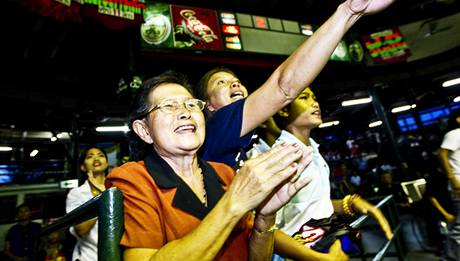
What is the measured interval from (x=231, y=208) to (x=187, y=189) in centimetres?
32

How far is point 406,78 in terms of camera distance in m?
9.70

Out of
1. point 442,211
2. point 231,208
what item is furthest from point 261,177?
point 442,211

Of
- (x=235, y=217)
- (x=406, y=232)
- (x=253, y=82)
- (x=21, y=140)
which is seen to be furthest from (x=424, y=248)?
(x=21, y=140)

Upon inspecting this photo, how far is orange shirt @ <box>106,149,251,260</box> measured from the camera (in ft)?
3.00

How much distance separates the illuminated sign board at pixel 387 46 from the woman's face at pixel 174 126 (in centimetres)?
968

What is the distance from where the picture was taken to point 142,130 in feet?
4.67

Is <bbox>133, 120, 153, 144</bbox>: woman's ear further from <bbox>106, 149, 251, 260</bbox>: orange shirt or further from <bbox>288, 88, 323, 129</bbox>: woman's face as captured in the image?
<bbox>288, 88, 323, 129</bbox>: woman's face

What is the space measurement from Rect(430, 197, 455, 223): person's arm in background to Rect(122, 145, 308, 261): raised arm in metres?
5.17

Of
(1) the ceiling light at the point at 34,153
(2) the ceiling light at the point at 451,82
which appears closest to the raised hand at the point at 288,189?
(1) the ceiling light at the point at 34,153

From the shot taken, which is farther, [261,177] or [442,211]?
[442,211]

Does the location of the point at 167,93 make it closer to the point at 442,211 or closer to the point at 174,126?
the point at 174,126

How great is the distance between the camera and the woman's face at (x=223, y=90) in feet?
6.72

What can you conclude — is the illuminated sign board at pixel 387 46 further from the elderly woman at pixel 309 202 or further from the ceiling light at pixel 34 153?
the ceiling light at pixel 34 153

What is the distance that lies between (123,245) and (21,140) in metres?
10.3
